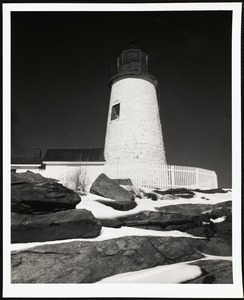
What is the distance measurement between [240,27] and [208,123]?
1.44 meters

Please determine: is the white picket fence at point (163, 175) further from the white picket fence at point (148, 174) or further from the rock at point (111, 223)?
the rock at point (111, 223)

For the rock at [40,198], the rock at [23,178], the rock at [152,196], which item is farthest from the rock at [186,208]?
the rock at [23,178]

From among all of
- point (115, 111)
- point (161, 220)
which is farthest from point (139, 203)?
point (115, 111)

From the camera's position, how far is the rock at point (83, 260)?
3322 millimetres

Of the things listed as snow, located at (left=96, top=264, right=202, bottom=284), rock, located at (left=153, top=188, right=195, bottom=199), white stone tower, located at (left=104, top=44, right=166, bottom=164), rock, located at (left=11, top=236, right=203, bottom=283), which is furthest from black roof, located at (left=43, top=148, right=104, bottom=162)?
snow, located at (left=96, top=264, right=202, bottom=284)

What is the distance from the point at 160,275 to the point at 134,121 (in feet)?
14.5

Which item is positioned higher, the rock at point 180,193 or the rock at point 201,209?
the rock at point 180,193

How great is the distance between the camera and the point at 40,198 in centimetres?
360

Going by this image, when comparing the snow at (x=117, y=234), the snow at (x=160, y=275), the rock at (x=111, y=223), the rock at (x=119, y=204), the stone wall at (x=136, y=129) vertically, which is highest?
the stone wall at (x=136, y=129)

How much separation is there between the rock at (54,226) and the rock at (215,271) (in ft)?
4.38

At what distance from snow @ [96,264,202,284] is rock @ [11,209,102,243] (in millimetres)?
597

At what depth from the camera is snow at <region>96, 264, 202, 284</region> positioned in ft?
11.3

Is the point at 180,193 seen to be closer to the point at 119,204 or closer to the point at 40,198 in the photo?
the point at 119,204

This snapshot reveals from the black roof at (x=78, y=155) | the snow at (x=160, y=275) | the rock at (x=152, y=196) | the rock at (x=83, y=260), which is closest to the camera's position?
the rock at (x=83, y=260)
